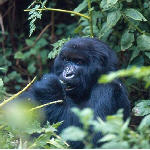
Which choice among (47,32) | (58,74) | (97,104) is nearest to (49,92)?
(58,74)

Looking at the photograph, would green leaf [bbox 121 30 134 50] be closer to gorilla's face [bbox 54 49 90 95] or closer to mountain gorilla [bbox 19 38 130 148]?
mountain gorilla [bbox 19 38 130 148]

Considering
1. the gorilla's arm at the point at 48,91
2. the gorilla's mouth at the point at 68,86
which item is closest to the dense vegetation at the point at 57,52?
the gorilla's arm at the point at 48,91

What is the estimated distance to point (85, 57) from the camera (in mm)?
4441

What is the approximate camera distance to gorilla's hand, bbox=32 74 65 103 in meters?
4.66

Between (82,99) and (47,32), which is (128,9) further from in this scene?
(47,32)

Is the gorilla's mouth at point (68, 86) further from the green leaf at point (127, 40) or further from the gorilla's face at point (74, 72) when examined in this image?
the green leaf at point (127, 40)

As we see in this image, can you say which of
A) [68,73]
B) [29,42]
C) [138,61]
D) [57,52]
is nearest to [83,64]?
[68,73]

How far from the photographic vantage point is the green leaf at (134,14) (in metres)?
4.80

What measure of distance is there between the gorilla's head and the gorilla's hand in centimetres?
18

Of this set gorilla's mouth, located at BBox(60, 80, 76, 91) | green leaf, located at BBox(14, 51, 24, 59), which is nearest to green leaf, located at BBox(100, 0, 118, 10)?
gorilla's mouth, located at BBox(60, 80, 76, 91)

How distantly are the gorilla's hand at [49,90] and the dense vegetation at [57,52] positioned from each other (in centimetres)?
19

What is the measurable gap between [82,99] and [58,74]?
1.11 feet

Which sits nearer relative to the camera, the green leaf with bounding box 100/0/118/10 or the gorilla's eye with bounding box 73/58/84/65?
the gorilla's eye with bounding box 73/58/84/65

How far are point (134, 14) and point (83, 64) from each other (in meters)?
0.82
